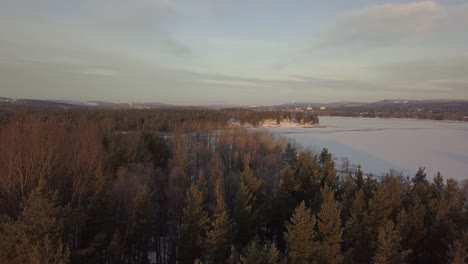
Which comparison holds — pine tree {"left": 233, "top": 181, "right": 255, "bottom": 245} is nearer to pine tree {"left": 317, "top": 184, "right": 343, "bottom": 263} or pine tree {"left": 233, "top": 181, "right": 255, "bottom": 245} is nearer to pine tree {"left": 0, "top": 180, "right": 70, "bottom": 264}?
pine tree {"left": 317, "top": 184, "right": 343, "bottom": 263}

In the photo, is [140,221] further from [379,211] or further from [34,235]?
[379,211]

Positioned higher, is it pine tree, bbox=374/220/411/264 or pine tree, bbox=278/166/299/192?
pine tree, bbox=278/166/299/192

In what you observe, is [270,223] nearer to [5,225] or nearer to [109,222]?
[109,222]

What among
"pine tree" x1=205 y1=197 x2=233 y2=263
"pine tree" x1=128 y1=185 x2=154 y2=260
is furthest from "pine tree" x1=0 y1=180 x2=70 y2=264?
"pine tree" x1=205 y1=197 x2=233 y2=263

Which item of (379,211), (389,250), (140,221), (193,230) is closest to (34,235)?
(140,221)

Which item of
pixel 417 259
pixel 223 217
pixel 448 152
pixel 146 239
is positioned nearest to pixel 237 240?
pixel 223 217
